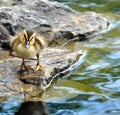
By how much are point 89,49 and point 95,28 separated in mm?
1031

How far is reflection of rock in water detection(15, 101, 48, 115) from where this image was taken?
5.25 m

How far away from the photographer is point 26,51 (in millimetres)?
5918

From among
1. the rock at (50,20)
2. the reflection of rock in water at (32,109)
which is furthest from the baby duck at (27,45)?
the rock at (50,20)

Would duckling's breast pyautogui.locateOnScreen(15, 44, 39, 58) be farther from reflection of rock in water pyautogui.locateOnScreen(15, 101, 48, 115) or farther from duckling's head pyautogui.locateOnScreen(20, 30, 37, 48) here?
reflection of rock in water pyautogui.locateOnScreen(15, 101, 48, 115)

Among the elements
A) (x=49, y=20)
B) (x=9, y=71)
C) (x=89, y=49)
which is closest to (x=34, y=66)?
(x=9, y=71)

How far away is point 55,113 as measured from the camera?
208 inches

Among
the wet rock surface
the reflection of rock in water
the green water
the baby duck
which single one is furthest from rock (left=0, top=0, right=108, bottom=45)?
the reflection of rock in water

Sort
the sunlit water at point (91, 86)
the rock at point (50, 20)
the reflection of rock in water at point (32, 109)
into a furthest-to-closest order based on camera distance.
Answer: the rock at point (50, 20)
the sunlit water at point (91, 86)
the reflection of rock in water at point (32, 109)

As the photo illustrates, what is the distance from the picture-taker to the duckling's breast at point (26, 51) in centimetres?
592

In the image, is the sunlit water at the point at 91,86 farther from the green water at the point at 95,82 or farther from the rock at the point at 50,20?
the rock at the point at 50,20

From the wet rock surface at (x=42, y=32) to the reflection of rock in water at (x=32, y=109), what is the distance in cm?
28

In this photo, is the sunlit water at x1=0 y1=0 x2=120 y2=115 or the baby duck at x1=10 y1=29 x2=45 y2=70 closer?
the sunlit water at x1=0 y1=0 x2=120 y2=115

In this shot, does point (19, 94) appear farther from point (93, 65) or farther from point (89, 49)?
point (89, 49)

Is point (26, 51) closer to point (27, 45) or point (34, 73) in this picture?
point (27, 45)
